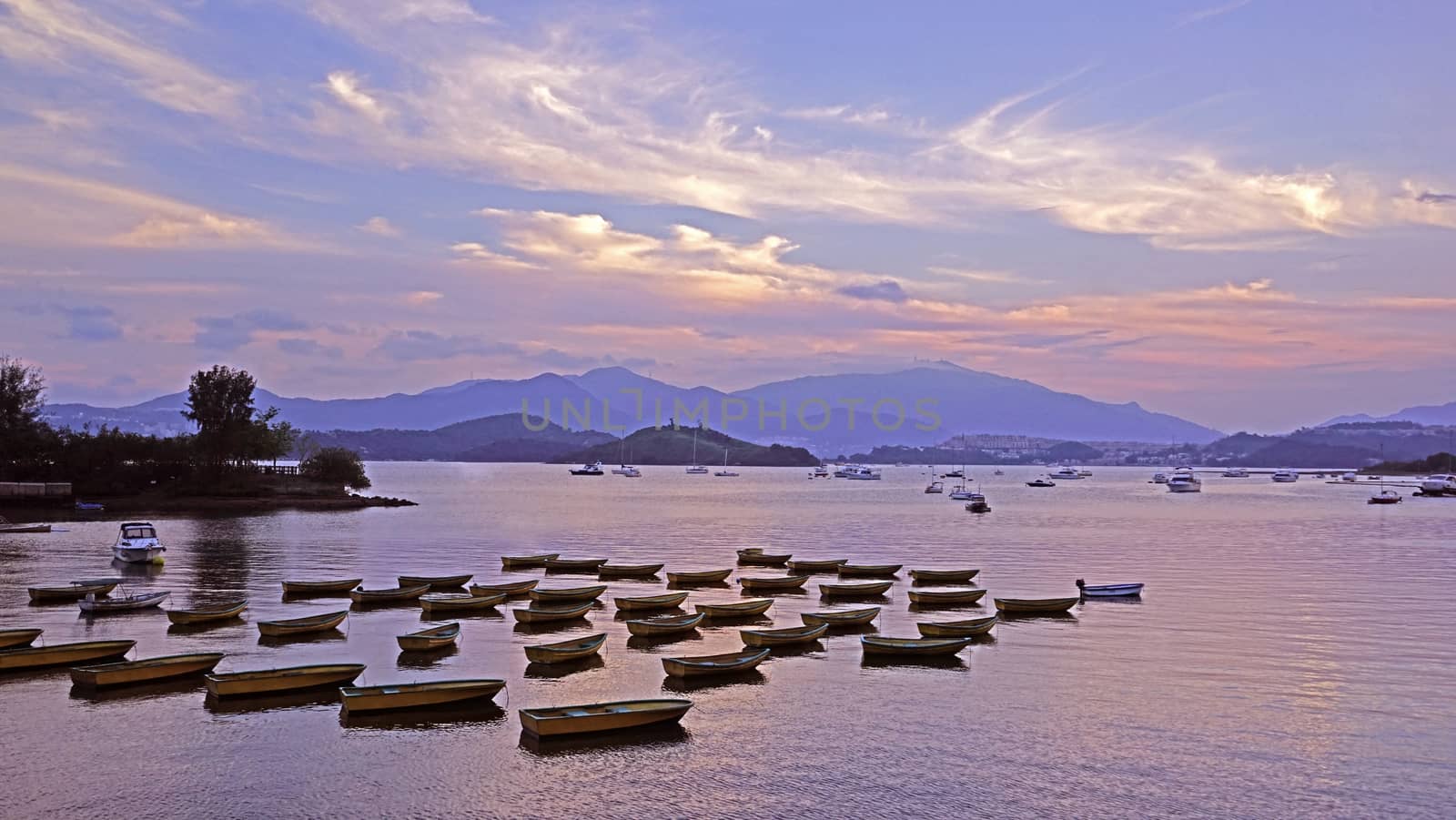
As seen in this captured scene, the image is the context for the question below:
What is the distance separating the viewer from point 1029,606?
49188mm

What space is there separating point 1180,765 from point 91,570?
2304 inches

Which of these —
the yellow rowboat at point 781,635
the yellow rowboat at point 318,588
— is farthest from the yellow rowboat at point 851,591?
the yellow rowboat at point 318,588

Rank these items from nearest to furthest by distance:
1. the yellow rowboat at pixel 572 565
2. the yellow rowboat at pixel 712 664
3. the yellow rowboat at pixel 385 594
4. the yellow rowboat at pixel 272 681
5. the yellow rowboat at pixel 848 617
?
the yellow rowboat at pixel 272 681, the yellow rowboat at pixel 712 664, the yellow rowboat at pixel 848 617, the yellow rowboat at pixel 385 594, the yellow rowboat at pixel 572 565

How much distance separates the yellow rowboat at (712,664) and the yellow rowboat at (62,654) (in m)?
17.8

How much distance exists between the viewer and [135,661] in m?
32.7

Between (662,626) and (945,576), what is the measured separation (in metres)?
23.7

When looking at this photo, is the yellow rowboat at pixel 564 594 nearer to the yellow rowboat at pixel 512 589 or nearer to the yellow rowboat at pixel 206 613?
the yellow rowboat at pixel 512 589

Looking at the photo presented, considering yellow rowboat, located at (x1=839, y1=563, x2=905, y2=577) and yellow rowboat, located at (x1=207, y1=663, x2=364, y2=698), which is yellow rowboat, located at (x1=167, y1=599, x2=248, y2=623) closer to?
yellow rowboat, located at (x1=207, y1=663, x2=364, y2=698)

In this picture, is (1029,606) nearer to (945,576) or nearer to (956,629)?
(956,629)

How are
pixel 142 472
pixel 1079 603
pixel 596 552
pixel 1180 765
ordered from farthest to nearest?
pixel 142 472 < pixel 596 552 < pixel 1079 603 < pixel 1180 765

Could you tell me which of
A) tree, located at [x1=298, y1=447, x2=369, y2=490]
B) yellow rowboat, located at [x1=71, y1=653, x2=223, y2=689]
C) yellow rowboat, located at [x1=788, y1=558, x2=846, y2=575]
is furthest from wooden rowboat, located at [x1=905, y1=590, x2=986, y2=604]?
tree, located at [x1=298, y1=447, x2=369, y2=490]

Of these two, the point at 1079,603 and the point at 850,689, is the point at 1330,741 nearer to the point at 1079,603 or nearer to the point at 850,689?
the point at 850,689

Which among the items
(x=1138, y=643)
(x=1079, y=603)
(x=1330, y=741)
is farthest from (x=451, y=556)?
(x=1330, y=741)

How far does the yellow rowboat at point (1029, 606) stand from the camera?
161ft
